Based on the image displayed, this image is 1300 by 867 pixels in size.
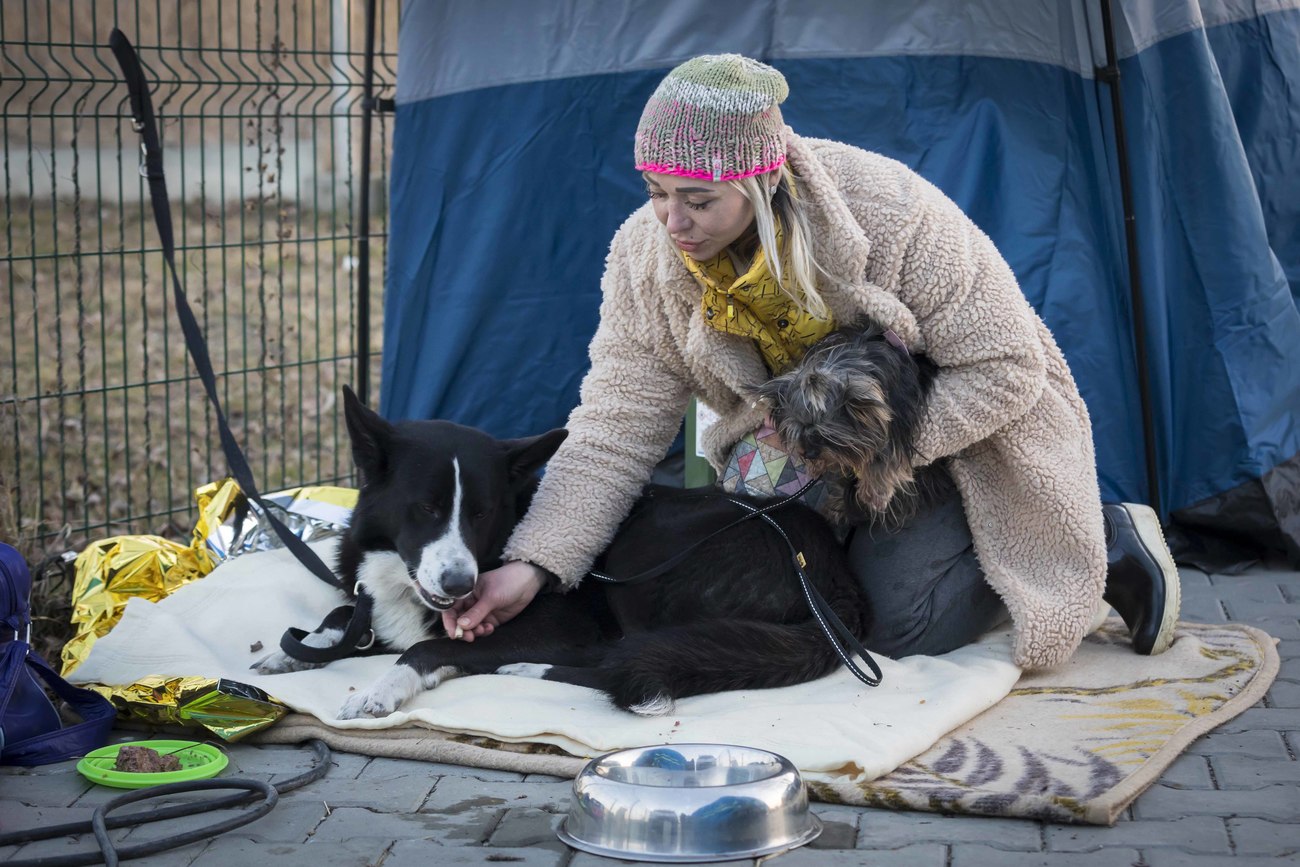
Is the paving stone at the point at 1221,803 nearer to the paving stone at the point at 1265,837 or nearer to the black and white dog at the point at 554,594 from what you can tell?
the paving stone at the point at 1265,837

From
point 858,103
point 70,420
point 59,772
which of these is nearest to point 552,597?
point 59,772

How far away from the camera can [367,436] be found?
3139 mm

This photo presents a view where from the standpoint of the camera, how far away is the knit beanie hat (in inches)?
107

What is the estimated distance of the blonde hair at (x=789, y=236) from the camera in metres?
2.86

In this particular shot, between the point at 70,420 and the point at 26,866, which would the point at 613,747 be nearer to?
the point at 26,866

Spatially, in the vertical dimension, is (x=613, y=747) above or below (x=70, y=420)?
above

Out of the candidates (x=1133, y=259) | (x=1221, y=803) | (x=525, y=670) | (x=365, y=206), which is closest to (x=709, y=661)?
(x=525, y=670)

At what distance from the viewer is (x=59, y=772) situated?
272cm

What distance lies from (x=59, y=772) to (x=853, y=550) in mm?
1892

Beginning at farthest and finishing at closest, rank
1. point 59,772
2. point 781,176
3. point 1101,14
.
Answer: point 1101,14 → point 781,176 → point 59,772

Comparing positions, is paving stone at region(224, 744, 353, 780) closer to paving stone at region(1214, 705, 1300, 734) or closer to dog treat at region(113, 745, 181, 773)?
dog treat at region(113, 745, 181, 773)

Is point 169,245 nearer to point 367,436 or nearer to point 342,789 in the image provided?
point 367,436

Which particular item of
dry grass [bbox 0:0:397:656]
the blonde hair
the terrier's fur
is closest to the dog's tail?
the terrier's fur

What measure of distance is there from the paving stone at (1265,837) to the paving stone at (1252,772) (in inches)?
7.6
